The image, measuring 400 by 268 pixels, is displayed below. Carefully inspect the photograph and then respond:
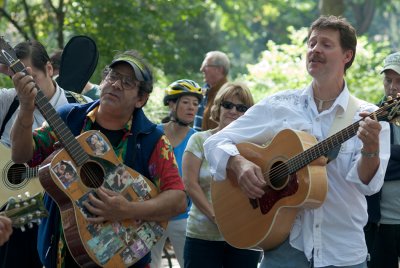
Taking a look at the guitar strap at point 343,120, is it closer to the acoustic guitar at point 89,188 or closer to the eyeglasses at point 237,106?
the acoustic guitar at point 89,188

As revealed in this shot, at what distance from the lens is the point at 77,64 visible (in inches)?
293

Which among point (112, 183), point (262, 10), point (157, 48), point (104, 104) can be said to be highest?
point (104, 104)

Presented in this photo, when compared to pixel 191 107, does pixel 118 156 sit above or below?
above

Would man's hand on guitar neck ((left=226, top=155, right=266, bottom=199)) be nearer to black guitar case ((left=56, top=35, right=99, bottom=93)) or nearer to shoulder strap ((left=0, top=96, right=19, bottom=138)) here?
shoulder strap ((left=0, top=96, right=19, bottom=138))

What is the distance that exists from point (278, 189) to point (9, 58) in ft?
5.63

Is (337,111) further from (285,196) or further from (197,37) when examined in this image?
(197,37)

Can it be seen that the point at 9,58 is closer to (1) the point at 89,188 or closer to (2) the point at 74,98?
(1) the point at 89,188

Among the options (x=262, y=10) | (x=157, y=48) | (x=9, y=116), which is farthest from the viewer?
(x=262, y=10)

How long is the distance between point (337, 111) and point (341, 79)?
0.23 meters

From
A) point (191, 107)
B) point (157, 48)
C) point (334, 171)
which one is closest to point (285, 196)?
point (334, 171)

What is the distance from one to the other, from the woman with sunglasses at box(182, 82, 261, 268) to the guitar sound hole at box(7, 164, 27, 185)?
1.21 meters

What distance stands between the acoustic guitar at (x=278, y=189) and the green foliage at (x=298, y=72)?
28.8ft

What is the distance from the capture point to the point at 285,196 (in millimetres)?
5215

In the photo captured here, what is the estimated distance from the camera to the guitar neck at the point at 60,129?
5004mm
